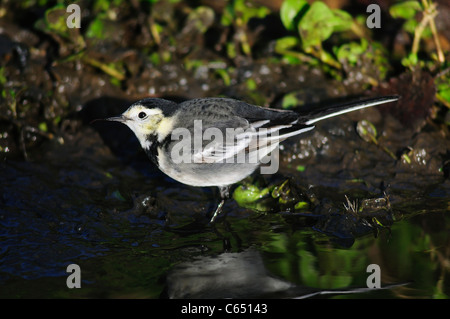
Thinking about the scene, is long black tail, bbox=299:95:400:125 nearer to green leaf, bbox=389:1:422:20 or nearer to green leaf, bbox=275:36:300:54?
green leaf, bbox=275:36:300:54

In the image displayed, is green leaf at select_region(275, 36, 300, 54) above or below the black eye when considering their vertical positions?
above

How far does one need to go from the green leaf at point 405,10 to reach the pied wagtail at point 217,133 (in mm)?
2236

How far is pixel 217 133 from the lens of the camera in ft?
19.7

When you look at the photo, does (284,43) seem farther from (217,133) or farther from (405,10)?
(217,133)

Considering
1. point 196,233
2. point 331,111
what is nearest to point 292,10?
point 331,111

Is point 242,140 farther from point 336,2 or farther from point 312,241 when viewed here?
point 336,2

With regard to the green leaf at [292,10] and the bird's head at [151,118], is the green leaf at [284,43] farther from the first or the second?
the bird's head at [151,118]

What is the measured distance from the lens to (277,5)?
873cm

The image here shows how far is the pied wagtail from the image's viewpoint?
596 cm

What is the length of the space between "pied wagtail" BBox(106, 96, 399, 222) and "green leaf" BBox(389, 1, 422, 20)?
7.34 ft

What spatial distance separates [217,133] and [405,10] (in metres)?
3.80

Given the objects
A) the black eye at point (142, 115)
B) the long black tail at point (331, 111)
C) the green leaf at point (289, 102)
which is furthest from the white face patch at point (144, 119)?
the green leaf at point (289, 102)

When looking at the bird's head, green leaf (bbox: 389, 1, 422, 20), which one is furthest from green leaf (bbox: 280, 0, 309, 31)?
the bird's head

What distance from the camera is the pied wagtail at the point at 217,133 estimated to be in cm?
596
